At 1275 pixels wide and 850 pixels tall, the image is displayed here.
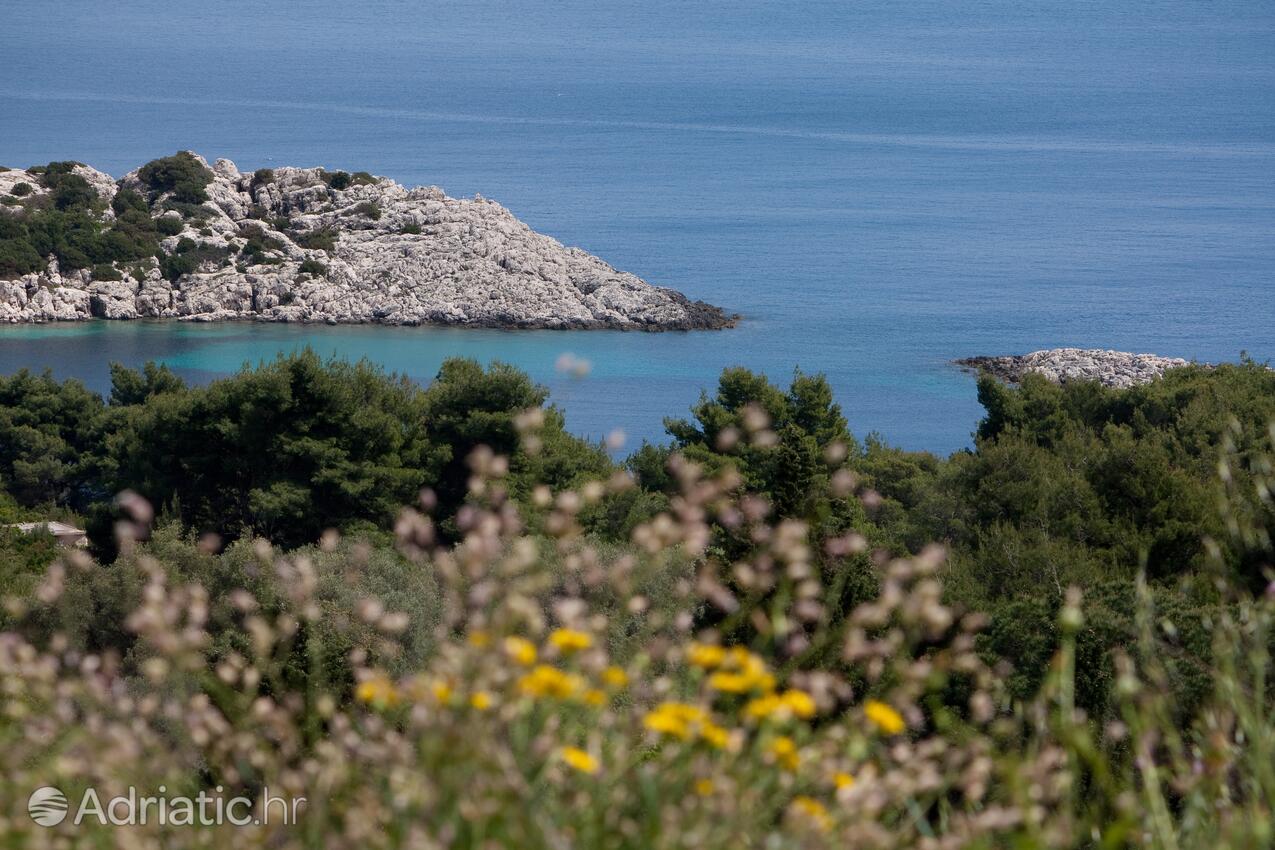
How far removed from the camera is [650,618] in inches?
95.3

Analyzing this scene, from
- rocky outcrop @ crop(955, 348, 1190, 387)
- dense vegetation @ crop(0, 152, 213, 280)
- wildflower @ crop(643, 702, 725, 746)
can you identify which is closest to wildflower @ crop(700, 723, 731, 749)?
wildflower @ crop(643, 702, 725, 746)

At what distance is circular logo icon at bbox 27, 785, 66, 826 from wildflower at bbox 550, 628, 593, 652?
145 cm

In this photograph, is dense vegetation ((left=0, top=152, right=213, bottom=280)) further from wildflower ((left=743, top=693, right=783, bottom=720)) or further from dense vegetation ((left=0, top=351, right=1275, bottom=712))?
wildflower ((left=743, top=693, right=783, bottom=720))

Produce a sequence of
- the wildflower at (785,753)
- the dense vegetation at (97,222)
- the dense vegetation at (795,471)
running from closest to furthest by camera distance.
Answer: the wildflower at (785,753) → the dense vegetation at (795,471) → the dense vegetation at (97,222)

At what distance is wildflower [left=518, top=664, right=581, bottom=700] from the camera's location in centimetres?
197

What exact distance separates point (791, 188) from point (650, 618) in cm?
8747

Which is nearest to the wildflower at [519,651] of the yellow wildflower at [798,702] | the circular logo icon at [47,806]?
the yellow wildflower at [798,702]

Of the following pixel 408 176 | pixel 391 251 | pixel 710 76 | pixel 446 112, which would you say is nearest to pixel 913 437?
pixel 391 251

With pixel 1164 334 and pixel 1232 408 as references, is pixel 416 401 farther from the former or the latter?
pixel 1164 334

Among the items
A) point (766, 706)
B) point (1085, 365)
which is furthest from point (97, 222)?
point (766, 706)

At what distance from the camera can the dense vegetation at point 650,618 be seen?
211cm

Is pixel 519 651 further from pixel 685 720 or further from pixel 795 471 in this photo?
pixel 795 471

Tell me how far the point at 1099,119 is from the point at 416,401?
118 metres

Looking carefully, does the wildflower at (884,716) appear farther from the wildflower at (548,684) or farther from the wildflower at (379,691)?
the wildflower at (379,691)
